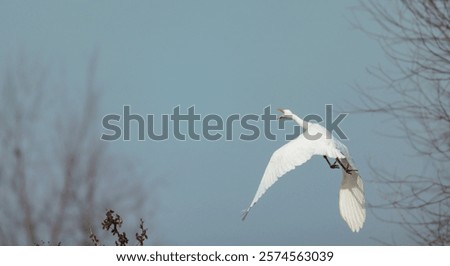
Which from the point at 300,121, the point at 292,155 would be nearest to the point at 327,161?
the point at 292,155

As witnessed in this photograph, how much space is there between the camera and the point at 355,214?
253 inches

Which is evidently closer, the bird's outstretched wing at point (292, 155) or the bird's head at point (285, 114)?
the bird's outstretched wing at point (292, 155)

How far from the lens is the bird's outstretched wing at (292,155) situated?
581cm

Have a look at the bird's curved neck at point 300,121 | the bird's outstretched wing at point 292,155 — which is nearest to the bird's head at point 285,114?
the bird's curved neck at point 300,121

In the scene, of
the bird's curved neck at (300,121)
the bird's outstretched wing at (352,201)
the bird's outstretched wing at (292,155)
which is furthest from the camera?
the bird's curved neck at (300,121)

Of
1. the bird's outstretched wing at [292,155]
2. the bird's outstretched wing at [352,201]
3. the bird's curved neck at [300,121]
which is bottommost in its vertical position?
the bird's outstretched wing at [352,201]

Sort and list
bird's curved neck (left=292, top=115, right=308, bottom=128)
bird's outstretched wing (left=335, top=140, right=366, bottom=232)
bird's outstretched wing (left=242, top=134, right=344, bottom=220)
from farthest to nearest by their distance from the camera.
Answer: bird's curved neck (left=292, top=115, right=308, bottom=128) → bird's outstretched wing (left=335, top=140, right=366, bottom=232) → bird's outstretched wing (left=242, top=134, right=344, bottom=220)

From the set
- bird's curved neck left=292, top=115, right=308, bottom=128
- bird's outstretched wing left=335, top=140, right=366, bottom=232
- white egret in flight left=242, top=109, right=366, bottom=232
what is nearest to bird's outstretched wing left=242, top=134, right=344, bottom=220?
white egret in flight left=242, top=109, right=366, bottom=232

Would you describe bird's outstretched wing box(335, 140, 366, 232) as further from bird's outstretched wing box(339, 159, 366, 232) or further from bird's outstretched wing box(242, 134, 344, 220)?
bird's outstretched wing box(242, 134, 344, 220)

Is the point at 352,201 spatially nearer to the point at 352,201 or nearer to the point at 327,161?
the point at 352,201

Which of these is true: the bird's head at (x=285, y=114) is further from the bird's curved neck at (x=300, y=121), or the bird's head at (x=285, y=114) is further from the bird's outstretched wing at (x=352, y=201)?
the bird's outstretched wing at (x=352, y=201)

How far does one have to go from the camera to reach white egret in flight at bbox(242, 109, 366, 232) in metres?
5.89
